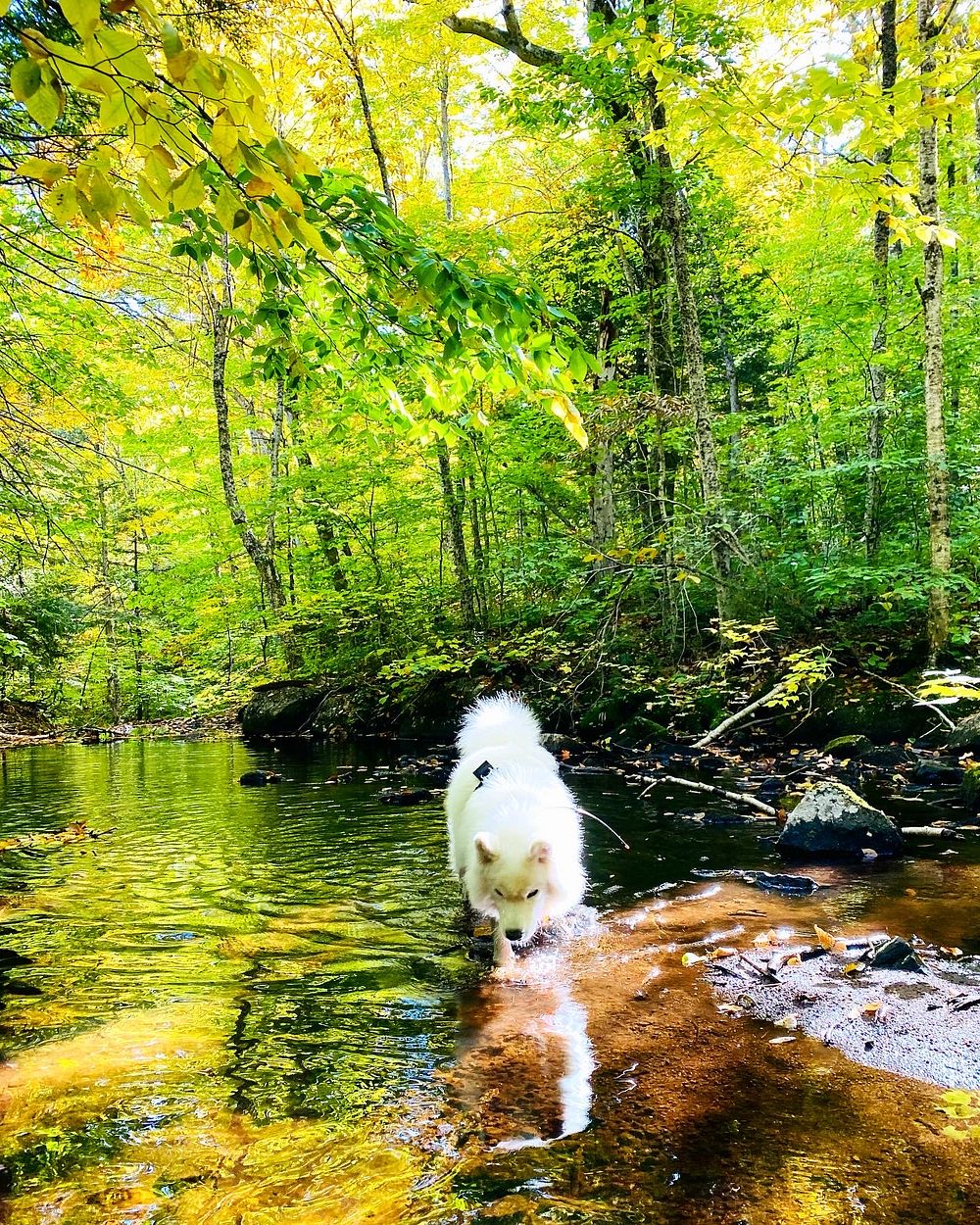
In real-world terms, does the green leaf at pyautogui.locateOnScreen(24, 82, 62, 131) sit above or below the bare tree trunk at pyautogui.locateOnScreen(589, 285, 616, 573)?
below

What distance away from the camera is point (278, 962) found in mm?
4340

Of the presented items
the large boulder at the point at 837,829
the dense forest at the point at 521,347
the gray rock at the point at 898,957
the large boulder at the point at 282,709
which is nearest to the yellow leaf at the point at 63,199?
the dense forest at the point at 521,347

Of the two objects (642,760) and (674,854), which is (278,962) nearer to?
(674,854)

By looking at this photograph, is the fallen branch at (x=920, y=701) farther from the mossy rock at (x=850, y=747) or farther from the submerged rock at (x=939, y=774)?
the mossy rock at (x=850, y=747)

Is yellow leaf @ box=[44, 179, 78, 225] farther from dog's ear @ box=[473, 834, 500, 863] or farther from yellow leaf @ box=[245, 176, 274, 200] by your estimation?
dog's ear @ box=[473, 834, 500, 863]

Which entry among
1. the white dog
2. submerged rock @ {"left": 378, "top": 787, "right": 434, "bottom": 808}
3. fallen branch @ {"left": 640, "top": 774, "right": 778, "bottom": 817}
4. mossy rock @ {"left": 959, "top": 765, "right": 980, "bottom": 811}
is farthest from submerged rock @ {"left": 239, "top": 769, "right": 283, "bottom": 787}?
mossy rock @ {"left": 959, "top": 765, "right": 980, "bottom": 811}

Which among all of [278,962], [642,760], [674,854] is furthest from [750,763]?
[278,962]

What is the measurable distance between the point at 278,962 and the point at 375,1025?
1.08 metres

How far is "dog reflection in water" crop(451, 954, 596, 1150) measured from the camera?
2621mm

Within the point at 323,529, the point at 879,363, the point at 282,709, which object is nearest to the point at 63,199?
the point at 879,363

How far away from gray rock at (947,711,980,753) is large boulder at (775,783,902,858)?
12.4ft

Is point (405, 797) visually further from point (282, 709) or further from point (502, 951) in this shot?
point (282, 709)

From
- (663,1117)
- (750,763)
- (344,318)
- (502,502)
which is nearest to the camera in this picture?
(663,1117)

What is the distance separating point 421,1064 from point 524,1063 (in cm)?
42
